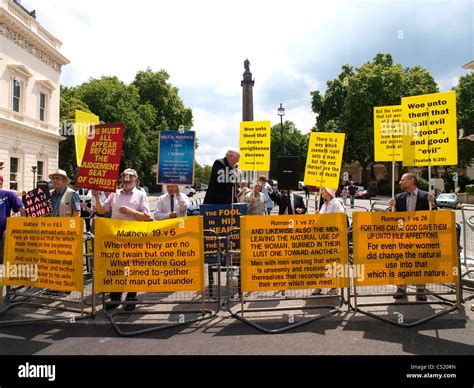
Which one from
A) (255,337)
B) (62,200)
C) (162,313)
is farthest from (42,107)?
(255,337)

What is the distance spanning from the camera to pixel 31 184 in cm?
3119

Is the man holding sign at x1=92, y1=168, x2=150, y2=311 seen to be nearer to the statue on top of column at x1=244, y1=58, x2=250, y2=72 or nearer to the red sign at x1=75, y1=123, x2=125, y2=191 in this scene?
the red sign at x1=75, y1=123, x2=125, y2=191

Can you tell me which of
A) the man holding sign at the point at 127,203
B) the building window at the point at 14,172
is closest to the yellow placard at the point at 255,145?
the man holding sign at the point at 127,203

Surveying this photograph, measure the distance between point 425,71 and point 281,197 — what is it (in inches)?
1792

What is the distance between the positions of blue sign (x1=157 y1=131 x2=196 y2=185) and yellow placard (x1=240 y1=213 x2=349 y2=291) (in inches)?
74.8

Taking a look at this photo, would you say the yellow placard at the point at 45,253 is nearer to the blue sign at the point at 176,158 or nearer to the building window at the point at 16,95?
the blue sign at the point at 176,158

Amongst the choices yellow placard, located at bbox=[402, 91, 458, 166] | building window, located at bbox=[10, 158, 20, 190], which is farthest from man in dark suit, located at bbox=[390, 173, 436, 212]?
building window, located at bbox=[10, 158, 20, 190]

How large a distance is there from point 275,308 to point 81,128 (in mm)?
4318

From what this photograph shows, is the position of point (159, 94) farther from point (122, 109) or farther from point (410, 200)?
point (410, 200)

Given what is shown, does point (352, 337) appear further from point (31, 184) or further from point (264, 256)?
point (31, 184)

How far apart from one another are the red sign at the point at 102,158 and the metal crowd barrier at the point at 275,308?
2000 millimetres

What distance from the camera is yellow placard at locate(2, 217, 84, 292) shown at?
5135 millimetres

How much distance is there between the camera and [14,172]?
29.2 m

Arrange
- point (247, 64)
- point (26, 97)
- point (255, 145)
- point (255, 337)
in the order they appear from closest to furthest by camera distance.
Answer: point (255, 337) < point (255, 145) < point (247, 64) < point (26, 97)
